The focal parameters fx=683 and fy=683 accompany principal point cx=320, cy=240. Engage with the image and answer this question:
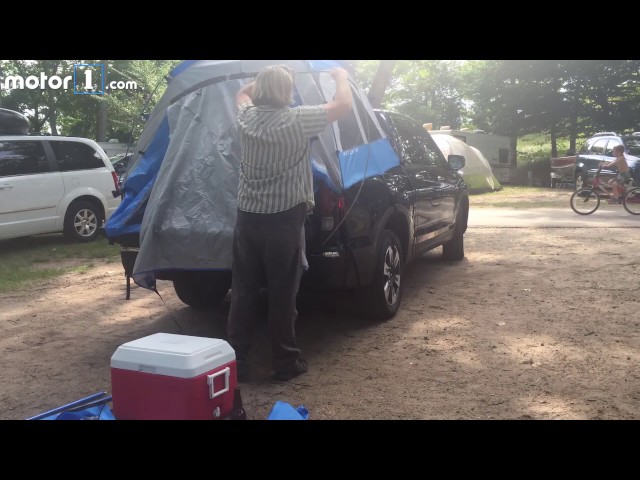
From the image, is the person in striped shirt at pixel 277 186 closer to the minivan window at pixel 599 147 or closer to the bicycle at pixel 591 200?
the bicycle at pixel 591 200

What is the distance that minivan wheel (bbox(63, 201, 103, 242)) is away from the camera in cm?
1064

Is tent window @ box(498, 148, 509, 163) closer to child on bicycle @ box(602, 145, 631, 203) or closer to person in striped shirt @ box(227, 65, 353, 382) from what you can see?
child on bicycle @ box(602, 145, 631, 203)

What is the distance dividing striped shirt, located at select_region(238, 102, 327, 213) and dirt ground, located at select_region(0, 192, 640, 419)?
46.6 inches

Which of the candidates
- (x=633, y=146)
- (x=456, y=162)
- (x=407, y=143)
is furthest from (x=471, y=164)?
(x=407, y=143)

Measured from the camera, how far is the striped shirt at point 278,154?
4.19 meters

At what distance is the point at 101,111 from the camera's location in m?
29.9

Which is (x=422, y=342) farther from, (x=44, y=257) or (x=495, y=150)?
(x=495, y=150)

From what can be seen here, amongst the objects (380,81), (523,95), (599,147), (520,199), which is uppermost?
(523,95)

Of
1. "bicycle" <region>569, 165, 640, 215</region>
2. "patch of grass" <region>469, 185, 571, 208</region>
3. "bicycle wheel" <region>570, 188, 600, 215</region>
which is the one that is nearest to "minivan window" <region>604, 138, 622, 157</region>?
"patch of grass" <region>469, 185, 571, 208</region>

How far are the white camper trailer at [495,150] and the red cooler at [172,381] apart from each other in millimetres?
24122

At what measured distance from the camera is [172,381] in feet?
10.8

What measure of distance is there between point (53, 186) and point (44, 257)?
1249 millimetres

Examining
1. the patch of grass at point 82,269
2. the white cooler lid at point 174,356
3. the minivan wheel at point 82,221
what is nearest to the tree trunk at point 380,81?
the minivan wheel at point 82,221
